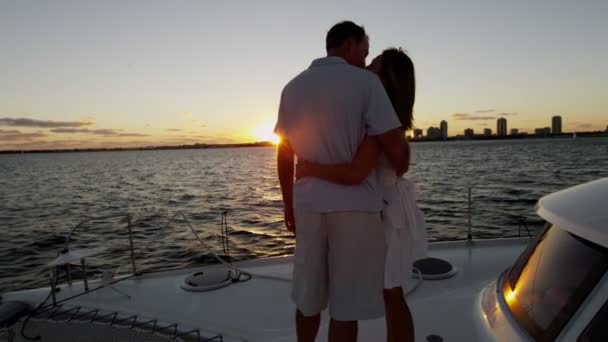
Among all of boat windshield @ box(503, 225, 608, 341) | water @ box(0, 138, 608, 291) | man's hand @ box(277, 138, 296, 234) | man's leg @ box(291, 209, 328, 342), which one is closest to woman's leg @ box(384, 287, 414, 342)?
man's leg @ box(291, 209, 328, 342)

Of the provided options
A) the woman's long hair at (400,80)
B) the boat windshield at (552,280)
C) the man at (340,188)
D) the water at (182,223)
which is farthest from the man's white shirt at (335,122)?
the water at (182,223)

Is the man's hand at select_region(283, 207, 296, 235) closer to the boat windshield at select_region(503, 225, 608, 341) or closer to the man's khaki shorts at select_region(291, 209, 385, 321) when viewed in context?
the man's khaki shorts at select_region(291, 209, 385, 321)

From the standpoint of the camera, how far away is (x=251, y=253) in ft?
34.8

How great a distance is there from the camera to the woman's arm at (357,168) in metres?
1.91

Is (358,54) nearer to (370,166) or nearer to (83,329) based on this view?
(370,166)

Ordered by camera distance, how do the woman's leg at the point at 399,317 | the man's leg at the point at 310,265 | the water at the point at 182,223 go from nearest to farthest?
the man's leg at the point at 310,265 < the woman's leg at the point at 399,317 < the water at the point at 182,223

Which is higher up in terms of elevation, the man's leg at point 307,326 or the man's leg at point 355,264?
the man's leg at point 355,264

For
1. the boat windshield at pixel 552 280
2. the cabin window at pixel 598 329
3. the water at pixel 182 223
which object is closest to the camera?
the cabin window at pixel 598 329

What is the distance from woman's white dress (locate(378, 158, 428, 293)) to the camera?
205 cm

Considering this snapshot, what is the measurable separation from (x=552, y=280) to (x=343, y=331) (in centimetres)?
96

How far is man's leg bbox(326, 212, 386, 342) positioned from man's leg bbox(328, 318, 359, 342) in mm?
38

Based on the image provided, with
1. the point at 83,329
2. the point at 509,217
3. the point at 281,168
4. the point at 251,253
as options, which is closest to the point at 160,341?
the point at 83,329

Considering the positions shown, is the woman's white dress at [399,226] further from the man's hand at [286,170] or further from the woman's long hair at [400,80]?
the man's hand at [286,170]

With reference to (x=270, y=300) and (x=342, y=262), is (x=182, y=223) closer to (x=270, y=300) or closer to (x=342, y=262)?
(x=270, y=300)
